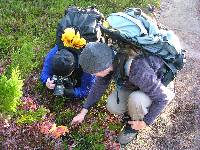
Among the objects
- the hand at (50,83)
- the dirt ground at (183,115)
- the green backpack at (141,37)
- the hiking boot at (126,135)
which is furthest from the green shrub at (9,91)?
the dirt ground at (183,115)

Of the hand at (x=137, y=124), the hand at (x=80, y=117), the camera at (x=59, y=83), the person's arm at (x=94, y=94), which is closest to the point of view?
the hand at (x=137, y=124)

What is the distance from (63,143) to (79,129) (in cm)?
33

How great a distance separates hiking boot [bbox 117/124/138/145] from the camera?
6219 millimetres

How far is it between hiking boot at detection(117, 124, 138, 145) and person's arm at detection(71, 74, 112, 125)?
22.0 inches

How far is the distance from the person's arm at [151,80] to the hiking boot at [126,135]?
0.74 m

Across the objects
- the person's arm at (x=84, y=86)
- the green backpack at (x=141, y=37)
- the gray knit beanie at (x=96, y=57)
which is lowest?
the person's arm at (x=84, y=86)

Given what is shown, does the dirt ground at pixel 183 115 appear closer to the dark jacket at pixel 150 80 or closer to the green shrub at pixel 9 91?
the dark jacket at pixel 150 80

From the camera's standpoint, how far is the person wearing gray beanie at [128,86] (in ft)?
16.5

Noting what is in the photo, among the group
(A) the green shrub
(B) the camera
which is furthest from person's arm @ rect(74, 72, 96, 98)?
(A) the green shrub

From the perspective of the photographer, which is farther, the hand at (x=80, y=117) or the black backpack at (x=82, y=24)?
the black backpack at (x=82, y=24)

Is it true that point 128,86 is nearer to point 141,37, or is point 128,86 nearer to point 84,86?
point 84,86

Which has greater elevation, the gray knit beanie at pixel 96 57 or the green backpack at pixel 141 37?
the green backpack at pixel 141 37

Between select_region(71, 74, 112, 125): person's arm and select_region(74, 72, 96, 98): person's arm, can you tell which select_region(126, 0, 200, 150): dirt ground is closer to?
select_region(71, 74, 112, 125): person's arm

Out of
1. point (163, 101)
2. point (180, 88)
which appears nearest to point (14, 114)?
point (163, 101)
